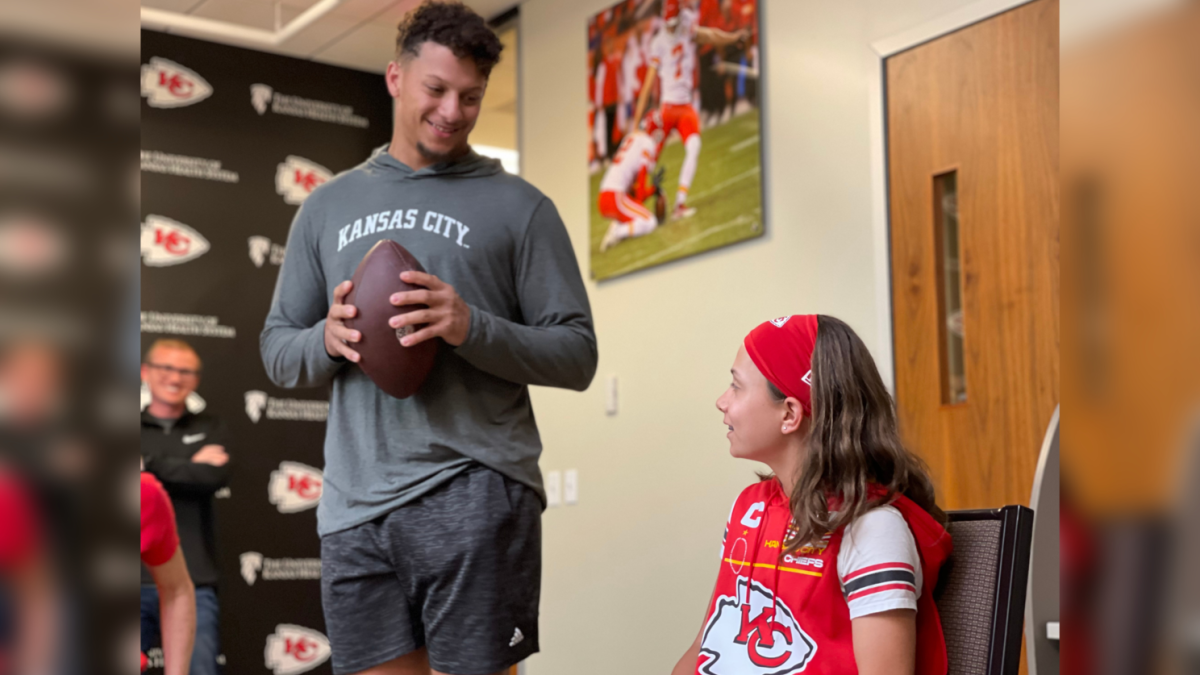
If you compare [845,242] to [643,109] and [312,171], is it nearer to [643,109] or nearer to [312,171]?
[643,109]

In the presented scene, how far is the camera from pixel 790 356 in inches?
61.7

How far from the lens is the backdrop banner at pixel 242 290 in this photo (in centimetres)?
474

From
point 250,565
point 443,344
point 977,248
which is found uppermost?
point 977,248

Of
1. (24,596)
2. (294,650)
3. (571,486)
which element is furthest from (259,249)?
(24,596)

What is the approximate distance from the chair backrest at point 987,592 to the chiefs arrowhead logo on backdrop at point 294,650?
3.89 meters

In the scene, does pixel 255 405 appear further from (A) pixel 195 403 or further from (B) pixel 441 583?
(B) pixel 441 583

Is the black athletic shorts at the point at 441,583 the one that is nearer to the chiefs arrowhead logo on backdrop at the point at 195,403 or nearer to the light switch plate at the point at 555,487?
the light switch plate at the point at 555,487

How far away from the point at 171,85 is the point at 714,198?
271cm

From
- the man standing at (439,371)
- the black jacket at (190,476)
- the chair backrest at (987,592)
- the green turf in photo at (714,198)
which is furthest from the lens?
the black jacket at (190,476)

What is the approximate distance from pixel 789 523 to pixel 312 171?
4201 millimetres

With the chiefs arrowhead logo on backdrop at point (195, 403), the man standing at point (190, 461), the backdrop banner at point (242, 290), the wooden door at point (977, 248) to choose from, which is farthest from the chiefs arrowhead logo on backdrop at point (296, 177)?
the wooden door at point (977, 248)

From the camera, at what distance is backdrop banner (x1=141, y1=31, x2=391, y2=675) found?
474cm

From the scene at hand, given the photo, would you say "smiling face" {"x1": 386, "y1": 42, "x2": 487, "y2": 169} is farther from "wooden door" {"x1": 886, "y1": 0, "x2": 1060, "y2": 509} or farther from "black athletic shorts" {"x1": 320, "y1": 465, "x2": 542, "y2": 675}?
"wooden door" {"x1": 886, "y1": 0, "x2": 1060, "y2": 509}

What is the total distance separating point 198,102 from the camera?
4.97m
